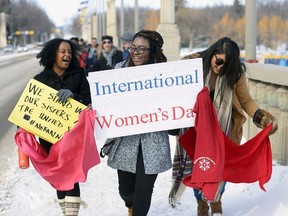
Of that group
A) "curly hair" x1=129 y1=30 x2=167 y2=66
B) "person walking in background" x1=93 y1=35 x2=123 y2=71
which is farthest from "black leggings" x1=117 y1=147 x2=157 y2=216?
"person walking in background" x1=93 y1=35 x2=123 y2=71

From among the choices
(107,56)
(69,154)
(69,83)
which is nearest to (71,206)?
(69,154)

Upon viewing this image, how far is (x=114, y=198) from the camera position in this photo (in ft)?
19.6

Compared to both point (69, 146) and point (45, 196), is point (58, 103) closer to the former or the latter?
point (69, 146)

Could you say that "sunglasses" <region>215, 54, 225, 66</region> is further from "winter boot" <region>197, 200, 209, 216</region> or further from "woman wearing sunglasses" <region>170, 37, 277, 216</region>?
"winter boot" <region>197, 200, 209, 216</region>

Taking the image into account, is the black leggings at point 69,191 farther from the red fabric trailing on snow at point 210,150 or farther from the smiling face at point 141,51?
the smiling face at point 141,51

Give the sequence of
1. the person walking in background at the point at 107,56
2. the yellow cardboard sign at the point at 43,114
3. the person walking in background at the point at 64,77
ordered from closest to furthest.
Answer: the yellow cardboard sign at the point at 43,114
the person walking in background at the point at 64,77
the person walking in background at the point at 107,56

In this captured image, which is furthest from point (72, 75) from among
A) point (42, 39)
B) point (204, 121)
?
point (42, 39)

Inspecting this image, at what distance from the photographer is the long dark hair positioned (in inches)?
169

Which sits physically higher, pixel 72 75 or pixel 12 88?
pixel 72 75

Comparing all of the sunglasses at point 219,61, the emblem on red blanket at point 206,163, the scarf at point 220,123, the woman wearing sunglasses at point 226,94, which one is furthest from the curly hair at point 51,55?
the emblem on red blanket at point 206,163

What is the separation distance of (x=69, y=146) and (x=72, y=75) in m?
0.71

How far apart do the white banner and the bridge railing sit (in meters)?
2.51

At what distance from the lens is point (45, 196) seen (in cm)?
602

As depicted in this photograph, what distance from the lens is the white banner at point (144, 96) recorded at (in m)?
4.29
